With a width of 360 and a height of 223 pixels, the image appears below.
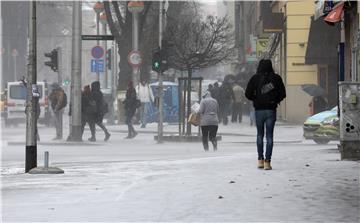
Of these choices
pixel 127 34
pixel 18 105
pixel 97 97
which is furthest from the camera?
pixel 127 34

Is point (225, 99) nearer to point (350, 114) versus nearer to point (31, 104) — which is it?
point (350, 114)

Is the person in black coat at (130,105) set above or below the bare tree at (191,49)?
below

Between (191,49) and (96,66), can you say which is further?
(96,66)

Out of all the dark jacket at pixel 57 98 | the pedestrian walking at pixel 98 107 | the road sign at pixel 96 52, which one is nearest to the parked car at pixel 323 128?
the pedestrian walking at pixel 98 107

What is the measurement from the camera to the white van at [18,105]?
3841cm

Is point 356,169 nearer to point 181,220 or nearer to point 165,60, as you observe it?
point 181,220

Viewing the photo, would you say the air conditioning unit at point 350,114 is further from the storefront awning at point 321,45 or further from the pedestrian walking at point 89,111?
the storefront awning at point 321,45

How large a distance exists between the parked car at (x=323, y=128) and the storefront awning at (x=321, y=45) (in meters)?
10.3

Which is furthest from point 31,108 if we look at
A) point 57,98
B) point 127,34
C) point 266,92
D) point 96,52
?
point 127,34

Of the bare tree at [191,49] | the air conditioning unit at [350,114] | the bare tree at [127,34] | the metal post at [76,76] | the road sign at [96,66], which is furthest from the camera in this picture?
the bare tree at [127,34]

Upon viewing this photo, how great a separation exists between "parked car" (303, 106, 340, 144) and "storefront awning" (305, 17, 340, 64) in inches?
406

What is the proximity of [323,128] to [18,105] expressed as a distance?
60.4 feet

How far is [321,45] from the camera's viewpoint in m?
34.8

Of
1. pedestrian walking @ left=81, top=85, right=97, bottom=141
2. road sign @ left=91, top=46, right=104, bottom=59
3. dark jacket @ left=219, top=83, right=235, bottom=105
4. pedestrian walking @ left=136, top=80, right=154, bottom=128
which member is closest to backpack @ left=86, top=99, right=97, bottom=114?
pedestrian walking @ left=81, top=85, right=97, bottom=141
